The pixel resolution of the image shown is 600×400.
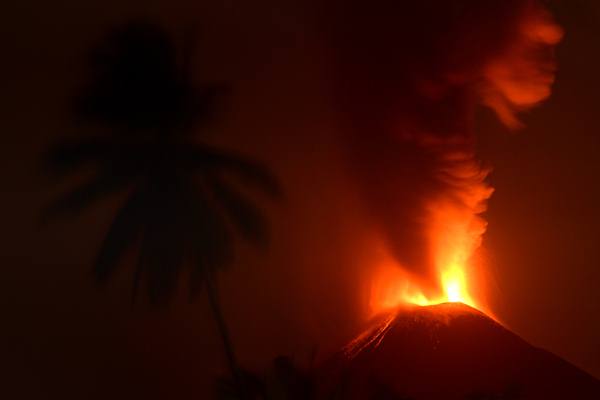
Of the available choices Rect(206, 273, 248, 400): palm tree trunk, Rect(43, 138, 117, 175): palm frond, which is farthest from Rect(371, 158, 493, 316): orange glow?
Rect(43, 138, 117, 175): palm frond

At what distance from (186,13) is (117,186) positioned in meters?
1.54

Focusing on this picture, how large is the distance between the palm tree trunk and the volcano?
2.26 feet

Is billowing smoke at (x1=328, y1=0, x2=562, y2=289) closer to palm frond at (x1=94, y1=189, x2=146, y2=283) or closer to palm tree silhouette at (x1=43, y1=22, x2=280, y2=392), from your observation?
palm tree silhouette at (x1=43, y1=22, x2=280, y2=392)

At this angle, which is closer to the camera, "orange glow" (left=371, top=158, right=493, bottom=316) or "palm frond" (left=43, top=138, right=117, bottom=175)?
"palm frond" (left=43, top=138, right=117, bottom=175)

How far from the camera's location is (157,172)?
17.6 ft

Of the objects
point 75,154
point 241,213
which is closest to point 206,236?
point 241,213

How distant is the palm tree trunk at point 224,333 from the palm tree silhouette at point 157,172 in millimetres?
14

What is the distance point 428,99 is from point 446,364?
2.29 metres

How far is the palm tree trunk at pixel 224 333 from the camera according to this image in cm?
496

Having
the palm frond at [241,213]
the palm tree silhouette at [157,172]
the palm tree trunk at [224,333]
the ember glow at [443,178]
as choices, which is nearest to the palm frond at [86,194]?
the palm tree silhouette at [157,172]

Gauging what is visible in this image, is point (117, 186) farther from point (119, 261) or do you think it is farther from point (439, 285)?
point (439, 285)

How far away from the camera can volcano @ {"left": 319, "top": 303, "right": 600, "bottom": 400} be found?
5.09m

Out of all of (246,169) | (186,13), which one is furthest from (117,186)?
(186,13)

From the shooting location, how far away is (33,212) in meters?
5.03
